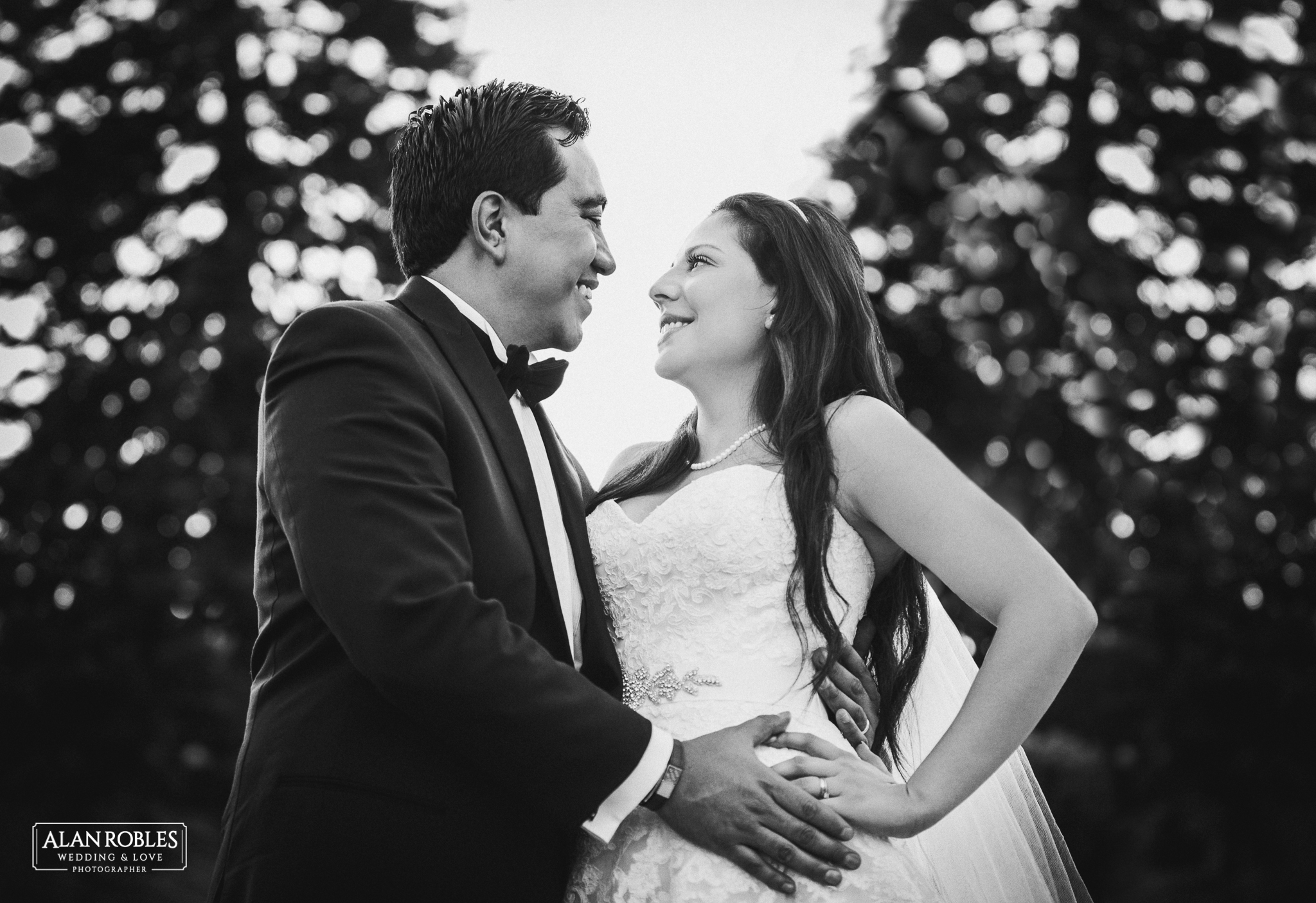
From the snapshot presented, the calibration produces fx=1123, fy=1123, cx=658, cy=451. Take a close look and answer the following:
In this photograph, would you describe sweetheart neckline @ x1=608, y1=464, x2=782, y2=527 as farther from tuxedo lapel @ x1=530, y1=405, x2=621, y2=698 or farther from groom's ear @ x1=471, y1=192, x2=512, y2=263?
groom's ear @ x1=471, y1=192, x2=512, y2=263

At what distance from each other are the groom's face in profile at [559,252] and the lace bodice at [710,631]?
0.57m

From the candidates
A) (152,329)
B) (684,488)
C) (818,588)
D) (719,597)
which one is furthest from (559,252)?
(152,329)

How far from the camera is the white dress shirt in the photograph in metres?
2.21

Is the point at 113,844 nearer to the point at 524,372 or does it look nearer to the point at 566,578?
the point at 566,578

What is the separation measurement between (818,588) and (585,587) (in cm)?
57

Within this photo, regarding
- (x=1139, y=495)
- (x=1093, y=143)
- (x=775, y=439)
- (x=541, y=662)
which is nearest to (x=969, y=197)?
(x=1093, y=143)

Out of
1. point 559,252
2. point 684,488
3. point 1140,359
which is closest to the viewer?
point 559,252

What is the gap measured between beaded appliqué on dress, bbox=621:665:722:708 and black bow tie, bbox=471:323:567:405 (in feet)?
2.46

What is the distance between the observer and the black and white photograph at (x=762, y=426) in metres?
2.58

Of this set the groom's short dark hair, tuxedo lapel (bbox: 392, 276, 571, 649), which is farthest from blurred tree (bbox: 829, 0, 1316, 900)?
tuxedo lapel (bbox: 392, 276, 571, 649)

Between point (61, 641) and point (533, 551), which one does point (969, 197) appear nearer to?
point (533, 551)

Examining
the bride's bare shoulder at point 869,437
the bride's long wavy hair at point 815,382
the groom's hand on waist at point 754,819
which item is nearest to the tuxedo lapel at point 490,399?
the groom's hand on waist at point 754,819

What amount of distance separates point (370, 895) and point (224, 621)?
9.63ft

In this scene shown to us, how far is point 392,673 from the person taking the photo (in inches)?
79.8
